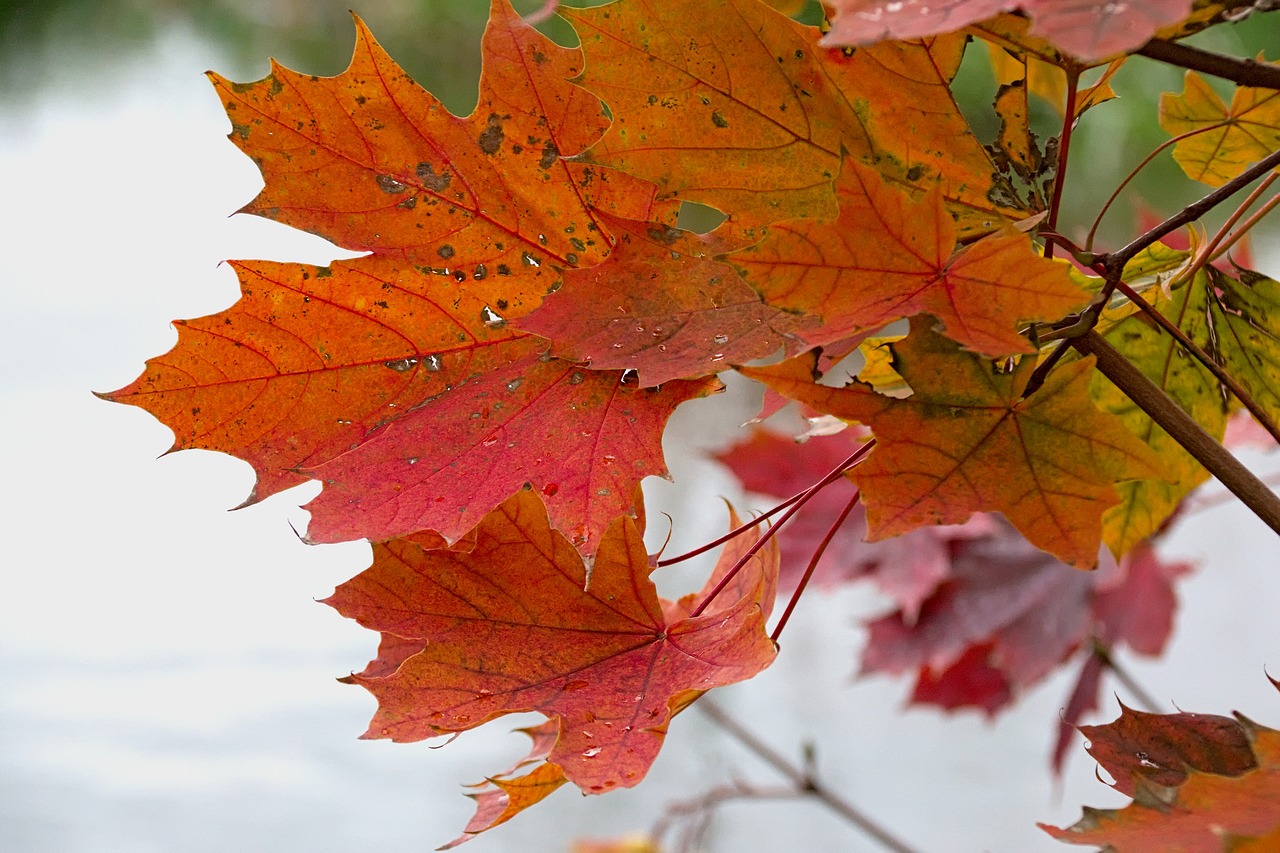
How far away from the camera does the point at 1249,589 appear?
1.21m

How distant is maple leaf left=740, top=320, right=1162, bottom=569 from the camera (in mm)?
138

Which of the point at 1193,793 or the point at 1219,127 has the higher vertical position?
the point at 1219,127

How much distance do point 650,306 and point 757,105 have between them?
0.03 m

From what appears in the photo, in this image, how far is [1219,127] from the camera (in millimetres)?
180

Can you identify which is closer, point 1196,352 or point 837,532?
point 1196,352

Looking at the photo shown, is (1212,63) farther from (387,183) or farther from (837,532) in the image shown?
(837,532)

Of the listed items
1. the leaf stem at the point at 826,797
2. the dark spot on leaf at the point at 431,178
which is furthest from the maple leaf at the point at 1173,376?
the leaf stem at the point at 826,797

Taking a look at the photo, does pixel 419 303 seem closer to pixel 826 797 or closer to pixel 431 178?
pixel 431 178

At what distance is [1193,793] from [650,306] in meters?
0.09

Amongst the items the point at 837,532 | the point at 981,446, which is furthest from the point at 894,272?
the point at 837,532

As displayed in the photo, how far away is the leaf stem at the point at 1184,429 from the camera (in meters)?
0.14

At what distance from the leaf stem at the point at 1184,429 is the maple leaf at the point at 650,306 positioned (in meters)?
0.05

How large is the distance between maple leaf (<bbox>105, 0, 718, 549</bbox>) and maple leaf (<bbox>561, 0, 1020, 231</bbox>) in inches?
0.6

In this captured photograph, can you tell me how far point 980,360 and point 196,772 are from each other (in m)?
1.05
